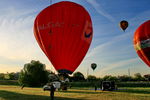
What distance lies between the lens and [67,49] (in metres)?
31.4

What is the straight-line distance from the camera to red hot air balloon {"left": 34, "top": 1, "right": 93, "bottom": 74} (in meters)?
31.0

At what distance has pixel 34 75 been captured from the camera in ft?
306

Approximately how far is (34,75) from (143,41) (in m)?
57.2

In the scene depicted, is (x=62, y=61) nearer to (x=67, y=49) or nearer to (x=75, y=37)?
(x=67, y=49)

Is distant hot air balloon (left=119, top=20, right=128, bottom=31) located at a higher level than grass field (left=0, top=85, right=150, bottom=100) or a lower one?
higher

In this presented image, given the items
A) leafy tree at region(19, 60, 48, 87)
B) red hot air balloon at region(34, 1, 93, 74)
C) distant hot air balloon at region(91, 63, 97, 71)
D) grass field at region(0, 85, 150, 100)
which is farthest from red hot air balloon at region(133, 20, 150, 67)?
leafy tree at region(19, 60, 48, 87)

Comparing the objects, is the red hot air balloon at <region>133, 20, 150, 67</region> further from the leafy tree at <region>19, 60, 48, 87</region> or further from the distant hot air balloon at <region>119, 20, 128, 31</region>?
the leafy tree at <region>19, 60, 48, 87</region>

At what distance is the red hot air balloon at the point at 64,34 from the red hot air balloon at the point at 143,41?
13393mm

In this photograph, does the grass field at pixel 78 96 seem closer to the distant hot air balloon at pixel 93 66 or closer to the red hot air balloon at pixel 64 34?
the red hot air balloon at pixel 64 34

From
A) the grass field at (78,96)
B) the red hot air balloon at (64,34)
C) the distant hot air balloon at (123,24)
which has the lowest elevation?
the grass field at (78,96)

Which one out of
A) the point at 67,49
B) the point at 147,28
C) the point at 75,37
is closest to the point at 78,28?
the point at 75,37

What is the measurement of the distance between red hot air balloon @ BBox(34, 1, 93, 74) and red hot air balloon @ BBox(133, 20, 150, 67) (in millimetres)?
13393

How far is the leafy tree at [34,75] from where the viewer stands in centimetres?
9331

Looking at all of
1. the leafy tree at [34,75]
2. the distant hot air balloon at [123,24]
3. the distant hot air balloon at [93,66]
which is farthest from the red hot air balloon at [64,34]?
the leafy tree at [34,75]
